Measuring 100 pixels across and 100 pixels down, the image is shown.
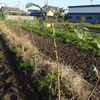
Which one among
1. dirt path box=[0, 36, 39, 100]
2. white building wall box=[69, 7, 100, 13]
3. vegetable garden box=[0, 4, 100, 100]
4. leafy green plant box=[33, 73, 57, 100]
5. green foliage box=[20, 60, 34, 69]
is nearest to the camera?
vegetable garden box=[0, 4, 100, 100]

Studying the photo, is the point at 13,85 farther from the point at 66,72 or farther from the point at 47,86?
the point at 66,72

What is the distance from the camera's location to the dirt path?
2.74 m

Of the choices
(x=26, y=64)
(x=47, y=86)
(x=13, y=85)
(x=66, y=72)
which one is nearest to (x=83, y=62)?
(x=66, y=72)

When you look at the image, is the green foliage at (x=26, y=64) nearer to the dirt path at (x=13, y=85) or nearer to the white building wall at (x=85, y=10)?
the dirt path at (x=13, y=85)

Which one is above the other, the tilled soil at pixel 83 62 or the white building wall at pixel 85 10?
the white building wall at pixel 85 10

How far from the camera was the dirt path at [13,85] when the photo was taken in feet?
8.98

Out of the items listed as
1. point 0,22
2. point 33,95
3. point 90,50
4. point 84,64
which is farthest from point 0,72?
point 0,22

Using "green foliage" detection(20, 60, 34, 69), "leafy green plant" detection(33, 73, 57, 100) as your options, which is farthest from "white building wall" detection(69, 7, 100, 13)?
"leafy green plant" detection(33, 73, 57, 100)

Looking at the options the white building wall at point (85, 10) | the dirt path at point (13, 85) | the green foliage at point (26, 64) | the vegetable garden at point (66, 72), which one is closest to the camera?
the vegetable garden at point (66, 72)

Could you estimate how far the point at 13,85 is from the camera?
3.11 meters

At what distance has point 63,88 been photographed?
2625mm

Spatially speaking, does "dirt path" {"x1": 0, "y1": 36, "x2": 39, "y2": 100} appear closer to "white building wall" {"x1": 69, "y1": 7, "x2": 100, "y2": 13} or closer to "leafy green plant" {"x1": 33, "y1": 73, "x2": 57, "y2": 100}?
"leafy green plant" {"x1": 33, "y1": 73, "x2": 57, "y2": 100}

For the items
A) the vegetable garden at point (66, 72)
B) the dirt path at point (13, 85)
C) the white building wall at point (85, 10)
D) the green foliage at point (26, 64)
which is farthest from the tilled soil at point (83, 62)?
the white building wall at point (85, 10)

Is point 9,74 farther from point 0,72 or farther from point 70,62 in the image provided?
point 70,62
